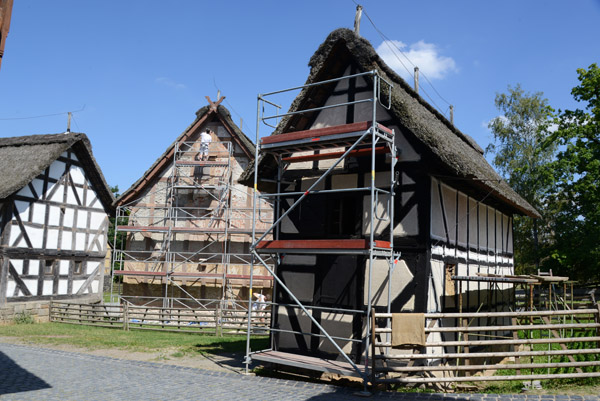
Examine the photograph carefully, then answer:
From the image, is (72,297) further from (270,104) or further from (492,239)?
(492,239)

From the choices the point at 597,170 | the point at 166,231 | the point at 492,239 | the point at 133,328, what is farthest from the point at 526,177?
the point at 133,328

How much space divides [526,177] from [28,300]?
78.7ft

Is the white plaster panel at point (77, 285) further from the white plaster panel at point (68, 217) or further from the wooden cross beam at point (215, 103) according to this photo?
the wooden cross beam at point (215, 103)

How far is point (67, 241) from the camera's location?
21125mm

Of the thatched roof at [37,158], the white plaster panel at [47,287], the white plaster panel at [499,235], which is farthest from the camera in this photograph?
the white plaster panel at [47,287]

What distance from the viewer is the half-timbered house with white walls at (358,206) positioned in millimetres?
9703

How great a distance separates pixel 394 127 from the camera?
10.5 m

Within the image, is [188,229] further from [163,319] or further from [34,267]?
[34,267]

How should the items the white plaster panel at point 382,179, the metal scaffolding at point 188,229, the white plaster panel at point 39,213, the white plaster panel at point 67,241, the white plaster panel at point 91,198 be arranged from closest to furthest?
the white plaster panel at point 382,179 < the white plaster panel at point 39,213 < the white plaster panel at point 67,241 < the metal scaffolding at point 188,229 < the white plaster panel at point 91,198

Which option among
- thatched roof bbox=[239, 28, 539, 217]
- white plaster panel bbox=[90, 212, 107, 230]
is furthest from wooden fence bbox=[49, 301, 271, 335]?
thatched roof bbox=[239, 28, 539, 217]

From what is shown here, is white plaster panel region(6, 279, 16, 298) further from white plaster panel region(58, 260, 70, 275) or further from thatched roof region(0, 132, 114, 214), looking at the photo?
thatched roof region(0, 132, 114, 214)

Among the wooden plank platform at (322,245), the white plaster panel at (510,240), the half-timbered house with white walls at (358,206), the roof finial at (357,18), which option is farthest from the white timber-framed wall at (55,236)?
the white plaster panel at (510,240)

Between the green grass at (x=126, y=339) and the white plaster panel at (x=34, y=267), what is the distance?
2.66m

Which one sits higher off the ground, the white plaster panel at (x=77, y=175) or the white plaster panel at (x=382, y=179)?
the white plaster panel at (x=77, y=175)
